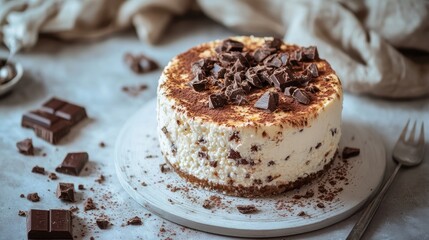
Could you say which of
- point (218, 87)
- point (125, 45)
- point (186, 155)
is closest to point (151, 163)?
point (186, 155)

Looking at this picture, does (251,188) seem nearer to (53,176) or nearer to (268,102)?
(268,102)

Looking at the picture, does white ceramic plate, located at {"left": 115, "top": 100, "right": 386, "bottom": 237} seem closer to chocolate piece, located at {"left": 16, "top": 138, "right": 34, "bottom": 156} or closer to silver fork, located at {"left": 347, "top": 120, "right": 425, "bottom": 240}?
silver fork, located at {"left": 347, "top": 120, "right": 425, "bottom": 240}

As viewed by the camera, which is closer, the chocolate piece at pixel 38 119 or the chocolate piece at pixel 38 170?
the chocolate piece at pixel 38 170

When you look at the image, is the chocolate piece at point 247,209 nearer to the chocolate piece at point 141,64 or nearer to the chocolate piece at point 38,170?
the chocolate piece at point 38,170

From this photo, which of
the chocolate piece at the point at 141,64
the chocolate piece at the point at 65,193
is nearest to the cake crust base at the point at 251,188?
the chocolate piece at the point at 65,193

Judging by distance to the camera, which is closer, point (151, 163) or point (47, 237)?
point (47, 237)

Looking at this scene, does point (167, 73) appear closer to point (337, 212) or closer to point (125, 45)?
point (337, 212)
